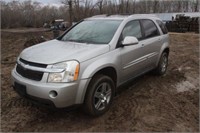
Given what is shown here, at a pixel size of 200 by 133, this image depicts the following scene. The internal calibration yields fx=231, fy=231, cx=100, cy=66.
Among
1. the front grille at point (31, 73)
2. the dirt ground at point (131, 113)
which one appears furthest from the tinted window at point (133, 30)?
the front grille at point (31, 73)

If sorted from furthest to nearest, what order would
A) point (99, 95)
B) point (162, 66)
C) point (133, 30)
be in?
point (162, 66) < point (133, 30) < point (99, 95)

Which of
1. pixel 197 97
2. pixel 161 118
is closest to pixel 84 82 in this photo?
pixel 161 118

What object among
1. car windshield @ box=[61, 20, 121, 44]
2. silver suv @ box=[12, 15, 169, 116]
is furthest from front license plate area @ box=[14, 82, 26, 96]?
car windshield @ box=[61, 20, 121, 44]

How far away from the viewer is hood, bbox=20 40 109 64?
354cm

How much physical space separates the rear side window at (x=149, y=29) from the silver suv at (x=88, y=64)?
1.0 inches

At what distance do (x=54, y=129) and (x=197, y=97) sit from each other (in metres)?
3.04

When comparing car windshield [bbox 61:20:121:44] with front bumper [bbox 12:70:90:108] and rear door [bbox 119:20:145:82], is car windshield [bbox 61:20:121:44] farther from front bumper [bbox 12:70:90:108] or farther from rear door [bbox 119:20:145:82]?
→ front bumper [bbox 12:70:90:108]

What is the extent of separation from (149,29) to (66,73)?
2859 mm

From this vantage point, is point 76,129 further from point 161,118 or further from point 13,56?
point 13,56

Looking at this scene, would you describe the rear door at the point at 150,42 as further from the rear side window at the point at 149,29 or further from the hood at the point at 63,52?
the hood at the point at 63,52

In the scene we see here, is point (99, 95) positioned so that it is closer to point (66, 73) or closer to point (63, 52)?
point (66, 73)

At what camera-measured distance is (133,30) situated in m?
4.86

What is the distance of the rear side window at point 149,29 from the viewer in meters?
5.28

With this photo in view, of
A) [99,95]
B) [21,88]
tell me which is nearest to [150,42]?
[99,95]
